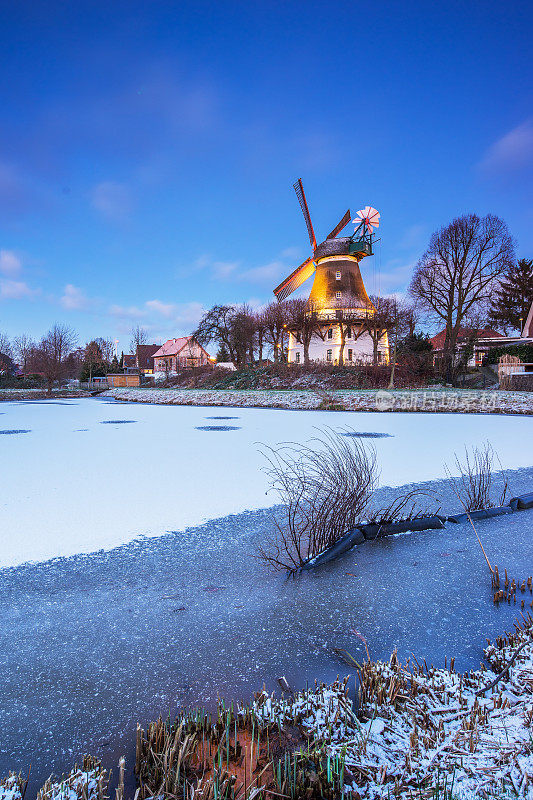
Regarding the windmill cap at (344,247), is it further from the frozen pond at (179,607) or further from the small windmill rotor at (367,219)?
the frozen pond at (179,607)

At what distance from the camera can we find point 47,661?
1.87 m

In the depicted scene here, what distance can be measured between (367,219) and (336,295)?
6296 mm

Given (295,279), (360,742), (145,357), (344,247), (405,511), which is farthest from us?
(145,357)

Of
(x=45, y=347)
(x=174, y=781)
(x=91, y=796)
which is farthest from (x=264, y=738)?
(x=45, y=347)

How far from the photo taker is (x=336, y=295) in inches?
1214

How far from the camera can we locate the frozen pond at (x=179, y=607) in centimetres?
165

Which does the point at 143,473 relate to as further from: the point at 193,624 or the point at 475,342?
the point at 475,342

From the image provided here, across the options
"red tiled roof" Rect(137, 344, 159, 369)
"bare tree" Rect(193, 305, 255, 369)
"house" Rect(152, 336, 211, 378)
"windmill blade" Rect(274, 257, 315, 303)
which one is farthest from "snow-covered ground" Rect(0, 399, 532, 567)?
"red tiled roof" Rect(137, 344, 159, 369)

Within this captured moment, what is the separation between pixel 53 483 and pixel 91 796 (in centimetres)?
409

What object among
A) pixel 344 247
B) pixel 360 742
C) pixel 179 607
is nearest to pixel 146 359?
pixel 344 247

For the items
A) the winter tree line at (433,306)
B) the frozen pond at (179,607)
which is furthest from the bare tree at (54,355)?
the frozen pond at (179,607)

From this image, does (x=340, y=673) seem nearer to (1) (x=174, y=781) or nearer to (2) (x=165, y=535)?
(1) (x=174, y=781)

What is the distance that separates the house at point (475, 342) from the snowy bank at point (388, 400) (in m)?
8.16

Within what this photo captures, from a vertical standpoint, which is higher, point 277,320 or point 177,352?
point 277,320
